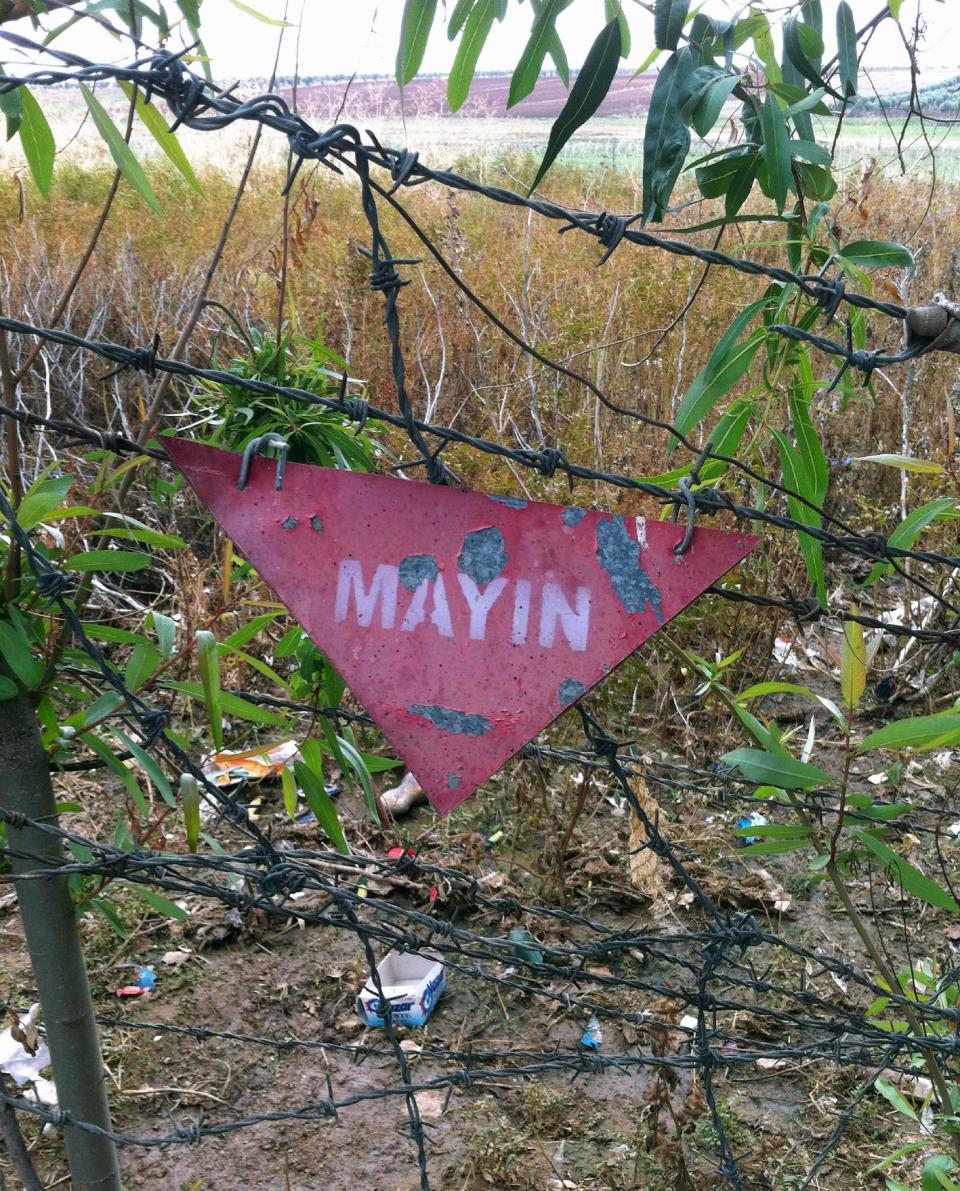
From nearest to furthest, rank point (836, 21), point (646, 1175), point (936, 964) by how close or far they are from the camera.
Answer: point (836, 21), point (646, 1175), point (936, 964)

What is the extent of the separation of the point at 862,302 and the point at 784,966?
1.95 m

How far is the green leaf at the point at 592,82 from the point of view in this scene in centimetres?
115

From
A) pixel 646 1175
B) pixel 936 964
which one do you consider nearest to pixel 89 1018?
pixel 646 1175

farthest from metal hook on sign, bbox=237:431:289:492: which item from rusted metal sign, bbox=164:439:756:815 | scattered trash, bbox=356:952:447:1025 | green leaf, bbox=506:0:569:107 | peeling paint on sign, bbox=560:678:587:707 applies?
scattered trash, bbox=356:952:447:1025

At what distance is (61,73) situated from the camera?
97 centimetres

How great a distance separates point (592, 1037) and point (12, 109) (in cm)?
208

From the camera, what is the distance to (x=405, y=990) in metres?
2.31

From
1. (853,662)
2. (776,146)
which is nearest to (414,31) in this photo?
(776,146)

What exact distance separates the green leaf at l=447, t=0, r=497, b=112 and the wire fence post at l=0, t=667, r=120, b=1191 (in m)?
0.95

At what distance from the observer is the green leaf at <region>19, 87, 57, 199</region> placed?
4.45ft

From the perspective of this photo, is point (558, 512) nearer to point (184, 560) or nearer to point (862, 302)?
point (862, 302)

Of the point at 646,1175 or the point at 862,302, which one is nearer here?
the point at 862,302

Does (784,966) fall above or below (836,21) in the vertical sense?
below

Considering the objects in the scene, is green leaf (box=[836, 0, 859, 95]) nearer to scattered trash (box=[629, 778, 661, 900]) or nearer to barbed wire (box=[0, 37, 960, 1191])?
barbed wire (box=[0, 37, 960, 1191])
